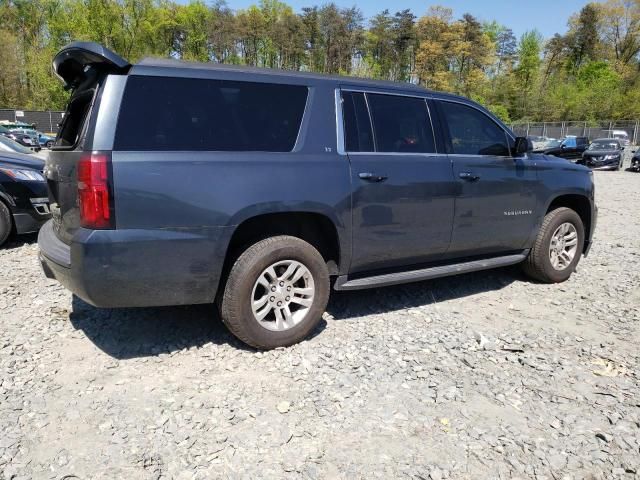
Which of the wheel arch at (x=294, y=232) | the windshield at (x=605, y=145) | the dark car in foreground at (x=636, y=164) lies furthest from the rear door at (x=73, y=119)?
the windshield at (x=605, y=145)

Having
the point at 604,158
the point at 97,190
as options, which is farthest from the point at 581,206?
the point at 604,158

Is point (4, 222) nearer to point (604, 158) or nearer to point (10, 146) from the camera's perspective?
point (10, 146)

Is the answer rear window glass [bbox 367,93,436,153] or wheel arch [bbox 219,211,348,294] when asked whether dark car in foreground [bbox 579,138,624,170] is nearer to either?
rear window glass [bbox 367,93,436,153]

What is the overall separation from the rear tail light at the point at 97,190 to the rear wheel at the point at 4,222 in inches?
Result: 158

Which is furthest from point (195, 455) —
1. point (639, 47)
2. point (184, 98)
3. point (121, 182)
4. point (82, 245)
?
point (639, 47)

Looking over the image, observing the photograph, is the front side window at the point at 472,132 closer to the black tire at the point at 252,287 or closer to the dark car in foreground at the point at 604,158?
the black tire at the point at 252,287

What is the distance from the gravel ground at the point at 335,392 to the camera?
2.58 m

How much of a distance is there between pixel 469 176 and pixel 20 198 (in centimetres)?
531

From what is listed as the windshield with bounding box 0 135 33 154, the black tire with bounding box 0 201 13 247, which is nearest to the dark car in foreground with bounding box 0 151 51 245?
the black tire with bounding box 0 201 13 247

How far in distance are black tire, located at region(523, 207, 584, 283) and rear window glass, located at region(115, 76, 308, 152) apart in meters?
2.95

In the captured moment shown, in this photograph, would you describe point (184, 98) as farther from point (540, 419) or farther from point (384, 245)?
point (540, 419)

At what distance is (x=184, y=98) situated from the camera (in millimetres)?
3334

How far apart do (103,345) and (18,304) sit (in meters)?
1.32

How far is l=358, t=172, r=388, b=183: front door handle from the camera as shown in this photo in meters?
3.85
